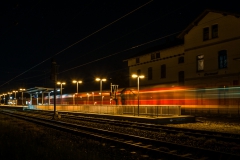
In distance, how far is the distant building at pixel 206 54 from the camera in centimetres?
3531

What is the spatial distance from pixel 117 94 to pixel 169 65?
988cm

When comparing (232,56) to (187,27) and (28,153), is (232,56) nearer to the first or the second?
(187,27)

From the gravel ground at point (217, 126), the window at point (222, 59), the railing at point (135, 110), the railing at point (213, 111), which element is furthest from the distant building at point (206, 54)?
the gravel ground at point (217, 126)

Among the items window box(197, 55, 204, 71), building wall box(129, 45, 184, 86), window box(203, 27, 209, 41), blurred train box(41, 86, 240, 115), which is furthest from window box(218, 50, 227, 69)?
building wall box(129, 45, 184, 86)

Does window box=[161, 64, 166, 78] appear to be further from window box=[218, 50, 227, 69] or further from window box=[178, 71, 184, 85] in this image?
window box=[218, 50, 227, 69]

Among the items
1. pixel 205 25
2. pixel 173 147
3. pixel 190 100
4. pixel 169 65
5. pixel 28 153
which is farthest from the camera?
pixel 169 65

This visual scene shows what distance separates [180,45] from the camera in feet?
153

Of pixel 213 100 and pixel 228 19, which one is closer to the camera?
pixel 213 100

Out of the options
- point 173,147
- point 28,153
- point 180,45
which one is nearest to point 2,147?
point 28,153

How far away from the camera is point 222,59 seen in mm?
37156

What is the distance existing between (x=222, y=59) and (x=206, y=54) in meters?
2.42

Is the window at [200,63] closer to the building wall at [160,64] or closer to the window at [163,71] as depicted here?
the building wall at [160,64]

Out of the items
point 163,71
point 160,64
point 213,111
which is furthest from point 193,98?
point 160,64

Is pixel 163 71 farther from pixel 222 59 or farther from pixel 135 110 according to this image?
pixel 135 110
